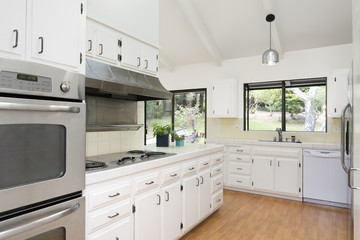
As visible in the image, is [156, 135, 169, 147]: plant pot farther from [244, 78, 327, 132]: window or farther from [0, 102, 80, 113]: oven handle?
[244, 78, 327, 132]: window

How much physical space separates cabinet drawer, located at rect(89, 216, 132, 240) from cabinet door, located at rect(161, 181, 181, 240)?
0.44 metres

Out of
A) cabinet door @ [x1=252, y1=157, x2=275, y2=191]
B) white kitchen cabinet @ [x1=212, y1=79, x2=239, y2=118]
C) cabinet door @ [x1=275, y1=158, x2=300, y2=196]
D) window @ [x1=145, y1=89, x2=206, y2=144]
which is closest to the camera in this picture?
cabinet door @ [x1=275, y1=158, x2=300, y2=196]

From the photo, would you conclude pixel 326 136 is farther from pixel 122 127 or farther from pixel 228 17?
pixel 122 127

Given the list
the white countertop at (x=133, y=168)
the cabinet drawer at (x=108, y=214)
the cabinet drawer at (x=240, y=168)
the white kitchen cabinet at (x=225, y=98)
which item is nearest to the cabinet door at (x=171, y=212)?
the white countertop at (x=133, y=168)

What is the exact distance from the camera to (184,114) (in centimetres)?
580

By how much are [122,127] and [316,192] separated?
3240 mm

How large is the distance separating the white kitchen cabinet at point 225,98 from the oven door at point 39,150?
3.70 metres

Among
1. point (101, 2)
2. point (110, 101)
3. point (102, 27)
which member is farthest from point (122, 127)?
point (101, 2)

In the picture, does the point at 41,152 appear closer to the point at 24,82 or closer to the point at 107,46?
the point at 24,82

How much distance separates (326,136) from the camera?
4.23 meters

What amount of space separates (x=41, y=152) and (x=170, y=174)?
1.31m

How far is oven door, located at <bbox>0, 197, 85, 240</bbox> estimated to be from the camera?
3.82 ft

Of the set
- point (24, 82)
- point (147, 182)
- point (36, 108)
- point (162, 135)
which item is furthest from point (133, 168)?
point (162, 135)

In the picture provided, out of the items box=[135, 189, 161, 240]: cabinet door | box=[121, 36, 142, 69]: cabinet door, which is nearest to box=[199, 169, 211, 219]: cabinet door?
box=[135, 189, 161, 240]: cabinet door
